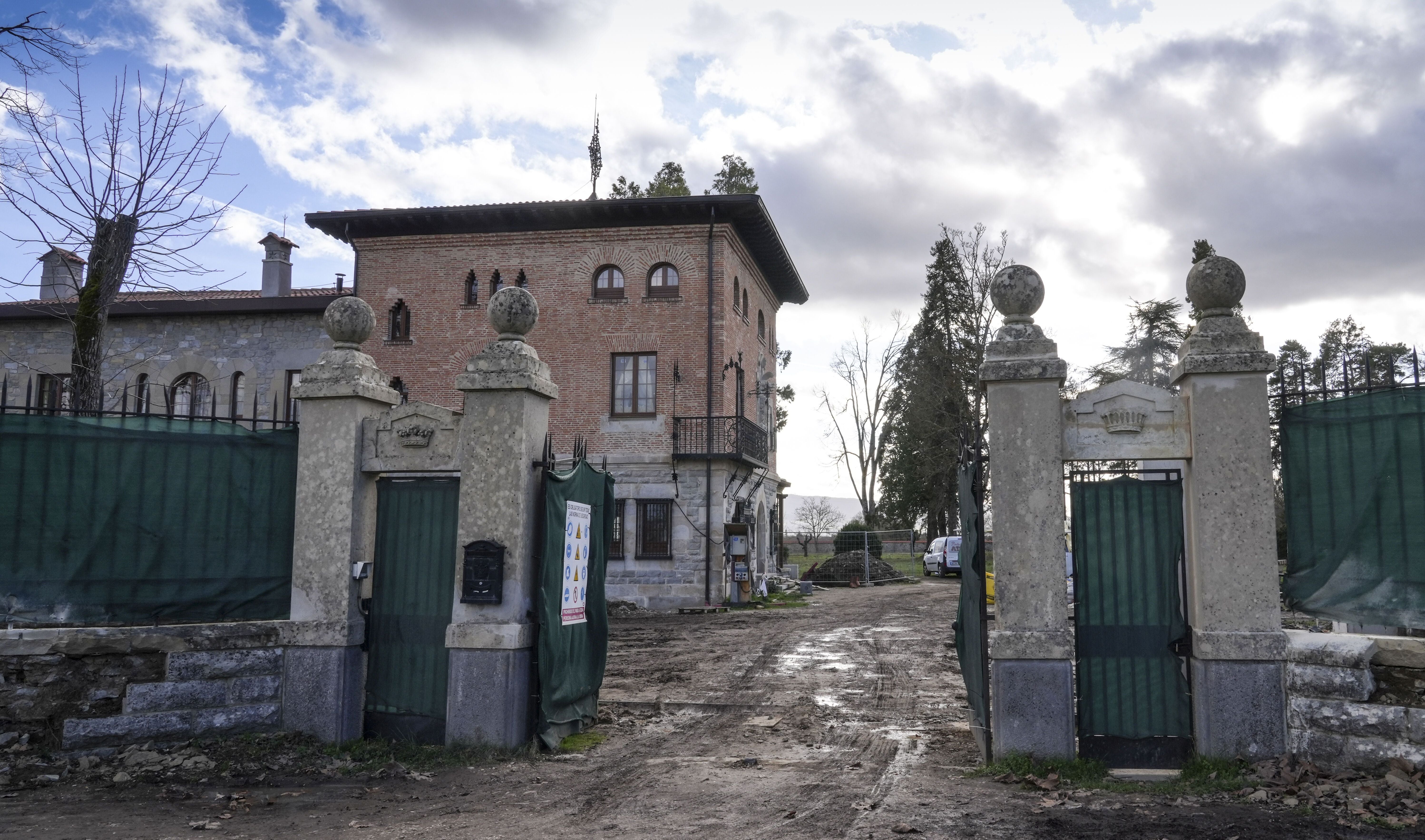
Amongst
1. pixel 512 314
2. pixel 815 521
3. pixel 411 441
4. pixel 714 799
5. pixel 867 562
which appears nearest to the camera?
pixel 714 799

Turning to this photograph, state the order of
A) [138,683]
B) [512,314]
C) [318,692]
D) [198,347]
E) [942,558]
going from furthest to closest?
[942,558] → [198,347] → [512,314] → [318,692] → [138,683]

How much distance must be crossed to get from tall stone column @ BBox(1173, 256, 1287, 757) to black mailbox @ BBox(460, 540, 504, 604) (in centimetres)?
469

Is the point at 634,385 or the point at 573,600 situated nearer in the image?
the point at 573,600

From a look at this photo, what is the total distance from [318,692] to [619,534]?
618 inches

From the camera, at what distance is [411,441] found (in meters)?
7.30

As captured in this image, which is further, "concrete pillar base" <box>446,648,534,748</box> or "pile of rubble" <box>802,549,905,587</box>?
"pile of rubble" <box>802,549,905,587</box>

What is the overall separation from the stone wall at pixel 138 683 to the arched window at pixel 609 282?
1746 centimetres

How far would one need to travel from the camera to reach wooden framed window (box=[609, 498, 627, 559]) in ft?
74.2

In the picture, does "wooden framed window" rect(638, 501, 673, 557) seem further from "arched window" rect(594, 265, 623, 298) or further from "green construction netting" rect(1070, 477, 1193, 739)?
"green construction netting" rect(1070, 477, 1193, 739)

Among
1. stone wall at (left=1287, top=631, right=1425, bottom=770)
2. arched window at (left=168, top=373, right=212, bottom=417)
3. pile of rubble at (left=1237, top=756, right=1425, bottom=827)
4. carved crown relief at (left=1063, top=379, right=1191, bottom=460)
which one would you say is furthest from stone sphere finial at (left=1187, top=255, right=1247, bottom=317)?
arched window at (left=168, top=373, right=212, bottom=417)

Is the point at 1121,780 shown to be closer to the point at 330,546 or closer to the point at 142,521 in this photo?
the point at 330,546

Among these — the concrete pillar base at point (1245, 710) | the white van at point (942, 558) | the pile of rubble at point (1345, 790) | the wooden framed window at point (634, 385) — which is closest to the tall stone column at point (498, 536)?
the concrete pillar base at point (1245, 710)

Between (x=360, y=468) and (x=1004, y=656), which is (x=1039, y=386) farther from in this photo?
(x=360, y=468)

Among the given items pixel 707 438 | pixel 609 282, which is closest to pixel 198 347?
pixel 609 282
